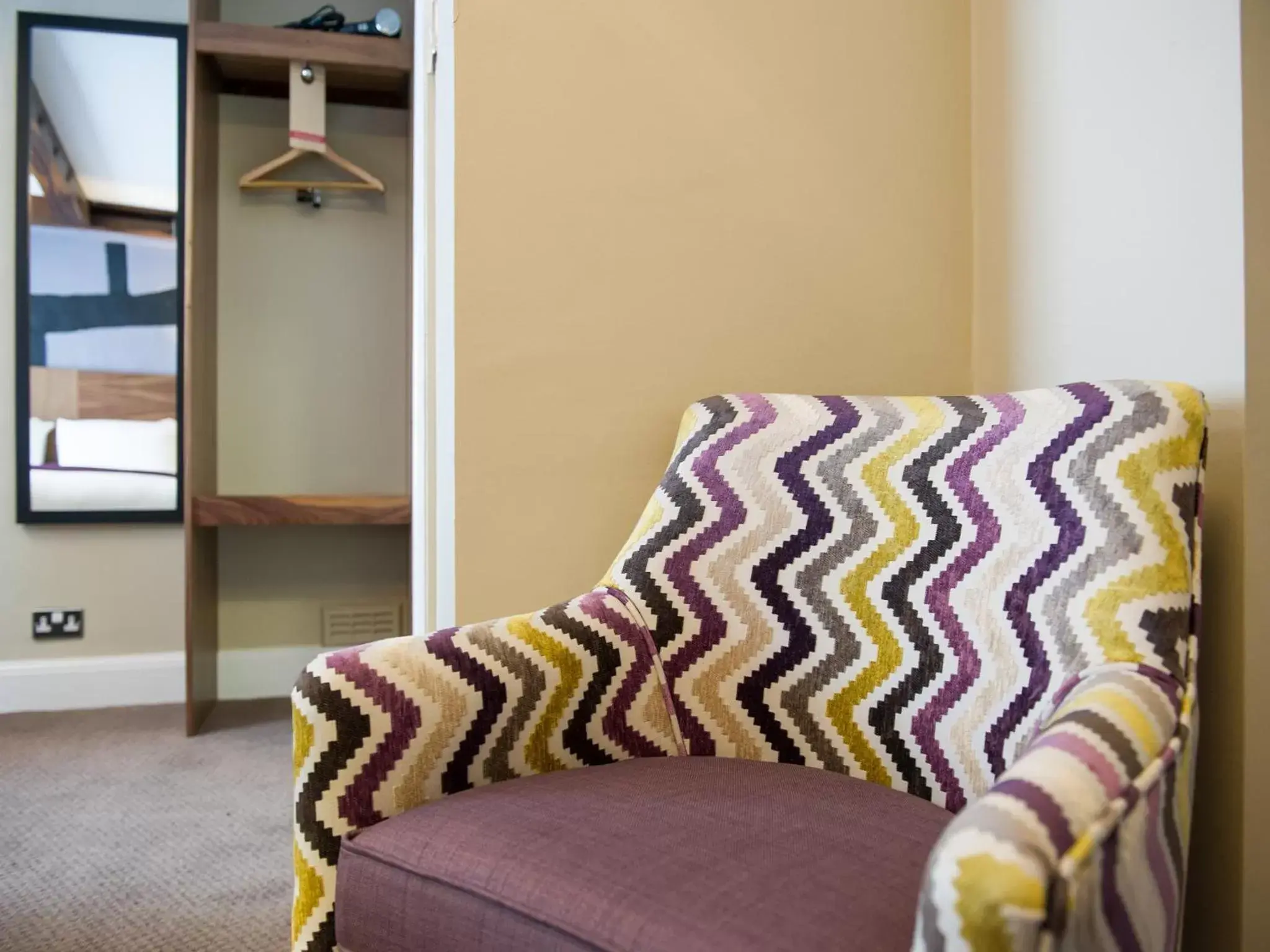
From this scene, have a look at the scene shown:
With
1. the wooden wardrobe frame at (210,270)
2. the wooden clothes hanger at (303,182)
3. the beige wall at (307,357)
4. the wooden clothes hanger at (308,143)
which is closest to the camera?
the wooden wardrobe frame at (210,270)

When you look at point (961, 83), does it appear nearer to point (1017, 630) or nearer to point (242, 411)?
point (1017, 630)

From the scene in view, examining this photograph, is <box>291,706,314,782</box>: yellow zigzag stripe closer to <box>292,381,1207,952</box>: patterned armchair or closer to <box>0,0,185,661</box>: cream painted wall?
<box>292,381,1207,952</box>: patterned armchair

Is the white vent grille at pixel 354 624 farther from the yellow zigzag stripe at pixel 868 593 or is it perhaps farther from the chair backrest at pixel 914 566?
the yellow zigzag stripe at pixel 868 593

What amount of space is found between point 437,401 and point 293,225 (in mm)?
1614

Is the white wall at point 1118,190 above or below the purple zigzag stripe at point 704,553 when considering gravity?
above

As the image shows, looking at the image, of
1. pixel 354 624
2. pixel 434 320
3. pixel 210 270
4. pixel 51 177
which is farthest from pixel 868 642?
pixel 51 177

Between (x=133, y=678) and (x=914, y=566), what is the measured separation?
271cm

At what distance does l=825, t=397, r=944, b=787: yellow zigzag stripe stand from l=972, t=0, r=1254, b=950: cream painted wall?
31 cm

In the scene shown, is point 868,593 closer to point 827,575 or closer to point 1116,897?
point 827,575

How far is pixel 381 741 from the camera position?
3.03 feet

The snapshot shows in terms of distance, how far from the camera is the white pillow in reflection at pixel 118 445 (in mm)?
2912

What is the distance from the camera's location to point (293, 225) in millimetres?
3006

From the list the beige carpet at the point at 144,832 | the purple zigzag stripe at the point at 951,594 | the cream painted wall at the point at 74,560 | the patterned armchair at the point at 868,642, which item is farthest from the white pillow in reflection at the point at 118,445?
the purple zigzag stripe at the point at 951,594

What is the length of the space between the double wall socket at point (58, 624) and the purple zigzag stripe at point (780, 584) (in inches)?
101
